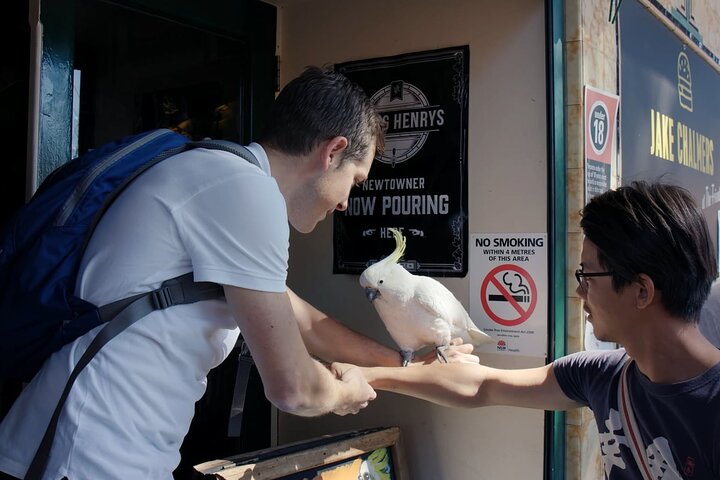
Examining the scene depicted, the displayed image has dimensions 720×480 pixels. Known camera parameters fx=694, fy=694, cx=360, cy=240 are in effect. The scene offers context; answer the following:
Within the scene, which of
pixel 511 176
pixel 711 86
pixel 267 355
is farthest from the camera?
pixel 711 86

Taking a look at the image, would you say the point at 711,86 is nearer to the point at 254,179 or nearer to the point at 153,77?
the point at 153,77

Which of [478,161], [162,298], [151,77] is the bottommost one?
[162,298]

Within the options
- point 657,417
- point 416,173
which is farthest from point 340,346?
point 657,417

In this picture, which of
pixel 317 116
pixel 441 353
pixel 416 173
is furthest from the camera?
pixel 416 173

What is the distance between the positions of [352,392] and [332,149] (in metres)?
0.61

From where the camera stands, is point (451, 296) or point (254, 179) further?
point (451, 296)

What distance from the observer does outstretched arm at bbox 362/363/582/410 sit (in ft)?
6.80

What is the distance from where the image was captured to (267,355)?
4.51 ft

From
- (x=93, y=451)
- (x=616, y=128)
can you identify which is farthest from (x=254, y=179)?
(x=616, y=128)

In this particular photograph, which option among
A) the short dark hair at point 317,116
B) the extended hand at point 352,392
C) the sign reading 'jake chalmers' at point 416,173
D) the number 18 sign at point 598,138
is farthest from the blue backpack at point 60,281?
the number 18 sign at point 598,138

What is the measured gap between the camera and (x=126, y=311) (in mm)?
1304

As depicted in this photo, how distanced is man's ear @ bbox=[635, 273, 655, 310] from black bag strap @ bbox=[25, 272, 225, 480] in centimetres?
99

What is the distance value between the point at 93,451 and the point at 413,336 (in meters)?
1.21

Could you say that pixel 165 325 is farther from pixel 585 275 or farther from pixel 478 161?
pixel 478 161
